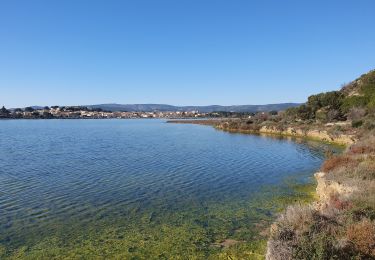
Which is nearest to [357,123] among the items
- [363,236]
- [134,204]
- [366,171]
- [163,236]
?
[366,171]

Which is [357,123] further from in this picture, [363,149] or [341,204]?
[341,204]

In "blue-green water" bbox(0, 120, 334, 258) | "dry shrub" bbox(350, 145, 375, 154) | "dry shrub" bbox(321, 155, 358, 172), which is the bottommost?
"blue-green water" bbox(0, 120, 334, 258)

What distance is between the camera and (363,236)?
1006cm

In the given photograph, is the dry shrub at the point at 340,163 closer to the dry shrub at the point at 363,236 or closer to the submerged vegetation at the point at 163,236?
the submerged vegetation at the point at 163,236

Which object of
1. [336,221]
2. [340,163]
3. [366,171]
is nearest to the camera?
[336,221]

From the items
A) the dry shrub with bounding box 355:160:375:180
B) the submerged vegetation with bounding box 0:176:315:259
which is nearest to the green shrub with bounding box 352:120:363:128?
the dry shrub with bounding box 355:160:375:180

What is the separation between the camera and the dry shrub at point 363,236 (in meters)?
9.86

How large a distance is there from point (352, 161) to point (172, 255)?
48.1 feet

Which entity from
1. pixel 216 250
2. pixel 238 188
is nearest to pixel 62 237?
pixel 216 250

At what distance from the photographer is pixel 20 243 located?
590 inches

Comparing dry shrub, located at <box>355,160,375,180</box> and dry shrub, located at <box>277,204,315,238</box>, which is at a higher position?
dry shrub, located at <box>355,160,375,180</box>

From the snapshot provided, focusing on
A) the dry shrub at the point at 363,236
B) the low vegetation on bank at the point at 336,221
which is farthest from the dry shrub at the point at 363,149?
the dry shrub at the point at 363,236

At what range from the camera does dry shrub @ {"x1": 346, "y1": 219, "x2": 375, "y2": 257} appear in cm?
986

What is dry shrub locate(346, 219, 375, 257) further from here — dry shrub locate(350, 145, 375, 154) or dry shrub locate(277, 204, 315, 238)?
dry shrub locate(350, 145, 375, 154)
